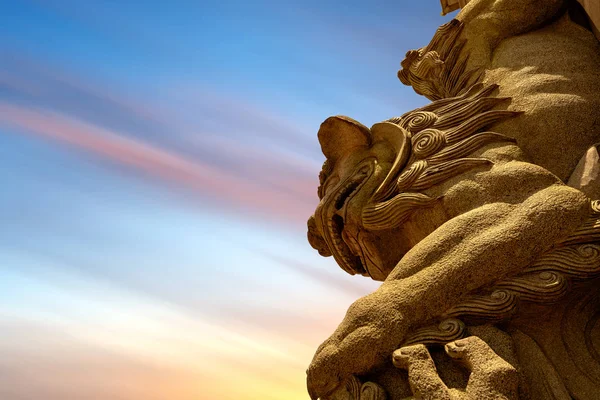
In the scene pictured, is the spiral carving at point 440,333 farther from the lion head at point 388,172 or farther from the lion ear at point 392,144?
the lion ear at point 392,144

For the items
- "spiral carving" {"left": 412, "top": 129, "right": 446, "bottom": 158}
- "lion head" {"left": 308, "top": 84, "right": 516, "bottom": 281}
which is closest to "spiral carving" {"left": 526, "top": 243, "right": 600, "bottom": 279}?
"lion head" {"left": 308, "top": 84, "right": 516, "bottom": 281}

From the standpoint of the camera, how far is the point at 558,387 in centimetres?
433

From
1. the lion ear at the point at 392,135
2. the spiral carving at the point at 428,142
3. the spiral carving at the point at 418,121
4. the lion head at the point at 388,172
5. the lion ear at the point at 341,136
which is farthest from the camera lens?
the lion ear at the point at 341,136

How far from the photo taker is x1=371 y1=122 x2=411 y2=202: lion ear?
18.8 ft

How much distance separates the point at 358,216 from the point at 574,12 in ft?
10.6

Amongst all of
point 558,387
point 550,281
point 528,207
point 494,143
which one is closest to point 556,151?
point 494,143

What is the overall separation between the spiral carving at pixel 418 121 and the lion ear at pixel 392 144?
0.13m

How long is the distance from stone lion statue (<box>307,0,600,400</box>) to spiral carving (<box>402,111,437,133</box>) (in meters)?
0.02

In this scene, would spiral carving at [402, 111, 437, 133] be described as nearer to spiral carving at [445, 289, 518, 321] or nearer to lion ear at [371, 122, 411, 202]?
lion ear at [371, 122, 411, 202]

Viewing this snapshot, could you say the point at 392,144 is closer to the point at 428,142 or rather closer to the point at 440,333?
the point at 428,142

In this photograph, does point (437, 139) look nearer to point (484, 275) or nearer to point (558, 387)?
point (484, 275)

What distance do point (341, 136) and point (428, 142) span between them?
0.89 m

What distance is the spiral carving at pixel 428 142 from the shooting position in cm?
571

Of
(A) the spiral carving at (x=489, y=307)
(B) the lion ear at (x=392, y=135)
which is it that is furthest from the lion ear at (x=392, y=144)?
(A) the spiral carving at (x=489, y=307)
